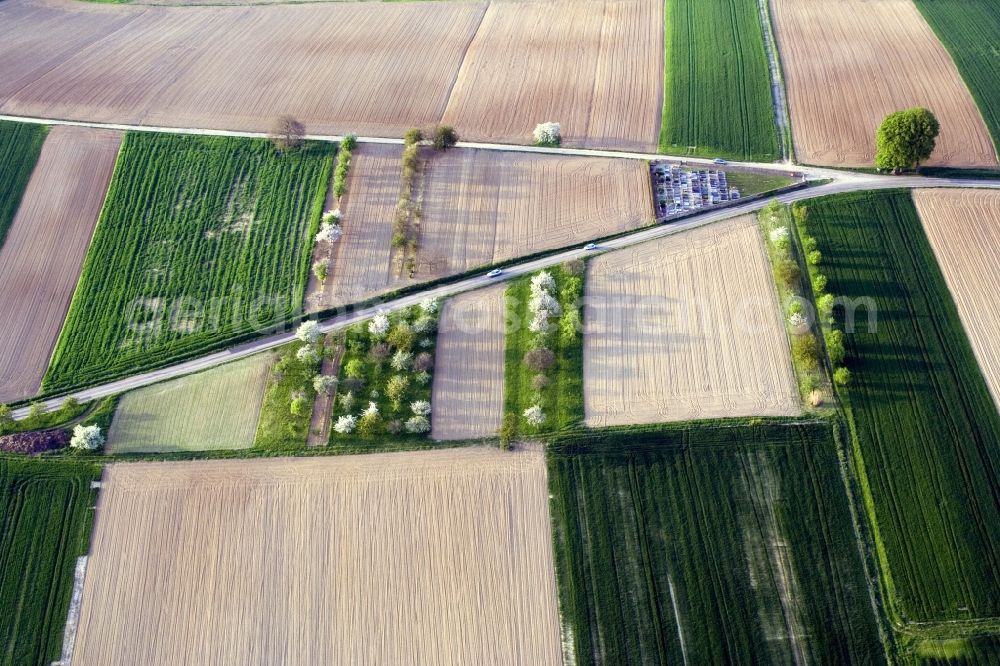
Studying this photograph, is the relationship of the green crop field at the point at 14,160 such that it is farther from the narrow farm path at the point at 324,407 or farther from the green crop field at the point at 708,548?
the green crop field at the point at 708,548

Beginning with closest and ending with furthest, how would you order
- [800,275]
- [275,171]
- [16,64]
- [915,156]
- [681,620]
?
[681,620]
[800,275]
[915,156]
[275,171]
[16,64]

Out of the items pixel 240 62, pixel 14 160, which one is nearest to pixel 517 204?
Answer: pixel 240 62

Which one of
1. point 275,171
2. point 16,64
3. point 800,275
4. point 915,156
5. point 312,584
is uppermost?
point 16,64

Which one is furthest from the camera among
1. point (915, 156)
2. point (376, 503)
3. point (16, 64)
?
point (16, 64)

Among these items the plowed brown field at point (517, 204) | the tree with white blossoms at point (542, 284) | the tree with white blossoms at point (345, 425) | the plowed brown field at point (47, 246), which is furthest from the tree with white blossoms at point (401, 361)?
the plowed brown field at point (47, 246)

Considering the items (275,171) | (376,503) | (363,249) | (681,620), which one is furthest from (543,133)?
(681,620)

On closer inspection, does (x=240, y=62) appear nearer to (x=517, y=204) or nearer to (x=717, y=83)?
(x=517, y=204)

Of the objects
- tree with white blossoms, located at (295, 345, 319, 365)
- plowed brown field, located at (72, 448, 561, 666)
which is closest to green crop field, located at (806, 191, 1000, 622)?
plowed brown field, located at (72, 448, 561, 666)

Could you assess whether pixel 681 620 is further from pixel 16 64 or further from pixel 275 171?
pixel 16 64
